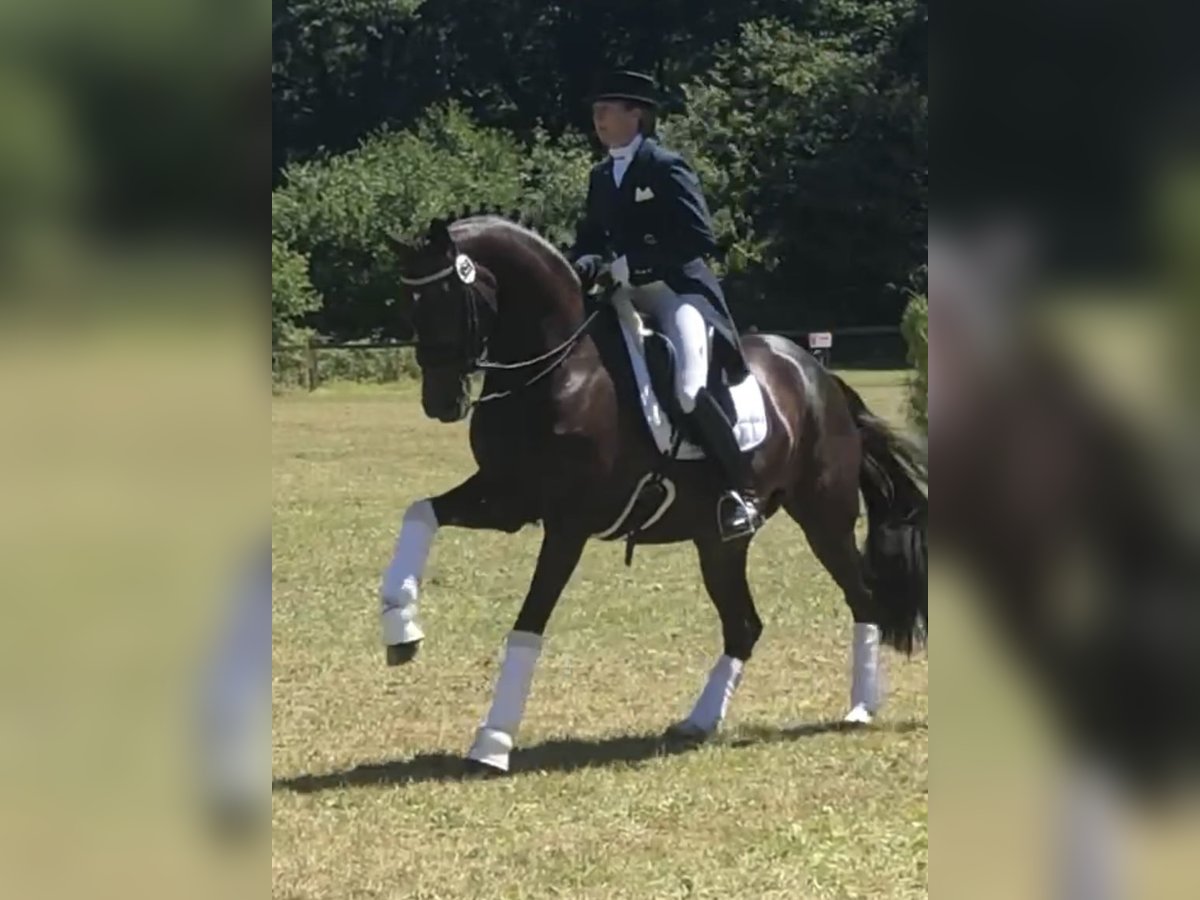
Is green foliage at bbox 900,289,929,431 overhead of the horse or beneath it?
beneath

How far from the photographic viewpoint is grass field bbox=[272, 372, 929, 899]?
189 inches

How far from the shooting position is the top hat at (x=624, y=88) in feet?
20.1

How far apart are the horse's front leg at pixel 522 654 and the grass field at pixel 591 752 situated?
0.42 ft

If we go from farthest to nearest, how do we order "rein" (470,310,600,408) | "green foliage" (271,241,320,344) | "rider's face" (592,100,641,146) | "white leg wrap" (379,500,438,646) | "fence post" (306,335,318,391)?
"fence post" (306,335,318,391) < "green foliage" (271,241,320,344) < "rider's face" (592,100,641,146) < "rein" (470,310,600,408) < "white leg wrap" (379,500,438,646)

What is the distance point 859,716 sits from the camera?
6566 millimetres

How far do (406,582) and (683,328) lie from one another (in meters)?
1.43

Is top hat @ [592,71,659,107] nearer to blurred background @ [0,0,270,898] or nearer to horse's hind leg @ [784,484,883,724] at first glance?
horse's hind leg @ [784,484,883,724]

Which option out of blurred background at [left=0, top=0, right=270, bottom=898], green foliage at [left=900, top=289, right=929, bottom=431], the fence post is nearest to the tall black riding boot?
green foliage at [left=900, top=289, right=929, bottom=431]

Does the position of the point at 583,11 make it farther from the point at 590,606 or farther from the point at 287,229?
the point at 590,606

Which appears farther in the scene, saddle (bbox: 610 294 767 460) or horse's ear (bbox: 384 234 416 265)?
saddle (bbox: 610 294 767 460)

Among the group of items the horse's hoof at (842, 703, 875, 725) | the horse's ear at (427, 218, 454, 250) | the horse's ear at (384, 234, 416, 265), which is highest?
the horse's ear at (427, 218, 454, 250)

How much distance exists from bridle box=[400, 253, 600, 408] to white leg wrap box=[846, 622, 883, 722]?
5.52 feet

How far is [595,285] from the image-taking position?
247 inches

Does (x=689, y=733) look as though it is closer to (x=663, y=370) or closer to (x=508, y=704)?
(x=508, y=704)
